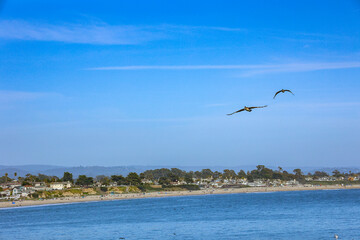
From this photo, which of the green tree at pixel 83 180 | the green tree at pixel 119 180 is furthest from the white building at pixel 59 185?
the green tree at pixel 119 180

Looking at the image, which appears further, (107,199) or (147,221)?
(107,199)

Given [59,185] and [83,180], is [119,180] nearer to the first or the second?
[83,180]

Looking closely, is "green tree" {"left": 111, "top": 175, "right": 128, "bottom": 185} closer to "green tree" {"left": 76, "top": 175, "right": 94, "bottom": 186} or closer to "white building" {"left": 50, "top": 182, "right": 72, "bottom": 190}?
"green tree" {"left": 76, "top": 175, "right": 94, "bottom": 186}

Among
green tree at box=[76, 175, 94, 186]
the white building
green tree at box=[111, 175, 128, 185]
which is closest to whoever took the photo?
the white building

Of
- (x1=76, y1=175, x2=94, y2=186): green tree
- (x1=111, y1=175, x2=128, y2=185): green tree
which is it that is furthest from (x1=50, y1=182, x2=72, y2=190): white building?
(x1=111, y1=175, x2=128, y2=185): green tree

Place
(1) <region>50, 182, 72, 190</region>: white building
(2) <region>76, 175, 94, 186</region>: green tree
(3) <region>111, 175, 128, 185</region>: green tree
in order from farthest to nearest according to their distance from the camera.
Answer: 1. (3) <region>111, 175, 128, 185</region>: green tree
2. (2) <region>76, 175, 94, 186</region>: green tree
3. (1) <region>50, 182, 72, 190</region>: white building

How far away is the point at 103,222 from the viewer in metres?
70.2

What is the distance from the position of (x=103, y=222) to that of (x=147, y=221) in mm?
6518

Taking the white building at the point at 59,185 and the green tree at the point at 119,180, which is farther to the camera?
the green tree at the point at 119,180

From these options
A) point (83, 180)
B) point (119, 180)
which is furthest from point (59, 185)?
point (119, 180)

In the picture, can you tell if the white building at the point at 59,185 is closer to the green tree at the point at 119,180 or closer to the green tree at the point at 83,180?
the green tree at the point at 83,180

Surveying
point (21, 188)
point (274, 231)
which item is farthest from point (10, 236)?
point (21, 188)

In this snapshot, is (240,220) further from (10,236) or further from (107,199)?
(107,199)

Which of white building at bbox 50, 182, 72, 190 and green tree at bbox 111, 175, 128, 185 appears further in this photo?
green tree at bbox 111, 175, 128, 185
